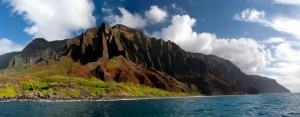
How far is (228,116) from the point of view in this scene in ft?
283

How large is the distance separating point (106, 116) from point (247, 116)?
39.6 m

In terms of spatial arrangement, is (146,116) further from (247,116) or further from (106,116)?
(247,116)

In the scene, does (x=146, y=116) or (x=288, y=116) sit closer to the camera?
(x=288, y=116)

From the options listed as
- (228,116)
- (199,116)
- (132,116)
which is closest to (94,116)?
Answer: (132,116)

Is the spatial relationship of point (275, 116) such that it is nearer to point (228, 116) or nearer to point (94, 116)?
point (228, 116)

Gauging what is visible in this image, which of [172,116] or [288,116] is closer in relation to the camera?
[288,116]

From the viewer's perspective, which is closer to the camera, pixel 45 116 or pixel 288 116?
pixel 288 116

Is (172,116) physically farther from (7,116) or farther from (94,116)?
(7,116)

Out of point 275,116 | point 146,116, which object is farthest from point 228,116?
point 146,116

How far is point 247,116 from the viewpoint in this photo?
279ft

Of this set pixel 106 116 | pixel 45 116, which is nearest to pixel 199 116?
pixel 106 116

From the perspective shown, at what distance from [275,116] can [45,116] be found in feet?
212

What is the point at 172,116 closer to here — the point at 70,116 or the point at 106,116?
the point at 106,116

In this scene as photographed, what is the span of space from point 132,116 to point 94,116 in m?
11.2
